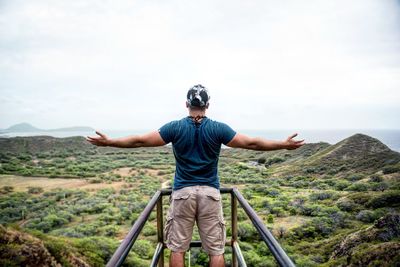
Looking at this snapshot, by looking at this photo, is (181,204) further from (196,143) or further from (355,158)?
(355,158)

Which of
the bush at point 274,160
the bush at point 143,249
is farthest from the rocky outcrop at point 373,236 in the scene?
the bush at point 274,160

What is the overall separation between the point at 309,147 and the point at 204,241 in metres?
44.2

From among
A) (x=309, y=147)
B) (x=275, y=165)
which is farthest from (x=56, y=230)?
(x=309, y=147)

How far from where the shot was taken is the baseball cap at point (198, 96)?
8.69 ft

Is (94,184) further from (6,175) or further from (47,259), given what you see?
(47,259)

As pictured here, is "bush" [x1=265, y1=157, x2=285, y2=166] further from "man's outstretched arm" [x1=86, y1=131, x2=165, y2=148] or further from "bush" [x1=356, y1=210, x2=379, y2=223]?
"man's outstretched arm" [x1=86, y1=131, x2=165, y2=148]

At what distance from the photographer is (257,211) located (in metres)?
17.0

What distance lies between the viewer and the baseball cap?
265 centimetres

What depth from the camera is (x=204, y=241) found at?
278 centimetres

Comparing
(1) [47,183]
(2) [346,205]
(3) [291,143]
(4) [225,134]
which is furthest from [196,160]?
(1) [47,183]

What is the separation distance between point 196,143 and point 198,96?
38cm

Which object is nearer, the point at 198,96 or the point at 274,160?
the point at 198,96

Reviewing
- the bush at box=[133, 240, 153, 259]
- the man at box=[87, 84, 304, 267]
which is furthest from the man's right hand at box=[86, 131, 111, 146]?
the bush at box=[133, 240, 153, 259]

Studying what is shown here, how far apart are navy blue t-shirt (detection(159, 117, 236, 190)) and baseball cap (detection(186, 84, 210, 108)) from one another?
127mm
